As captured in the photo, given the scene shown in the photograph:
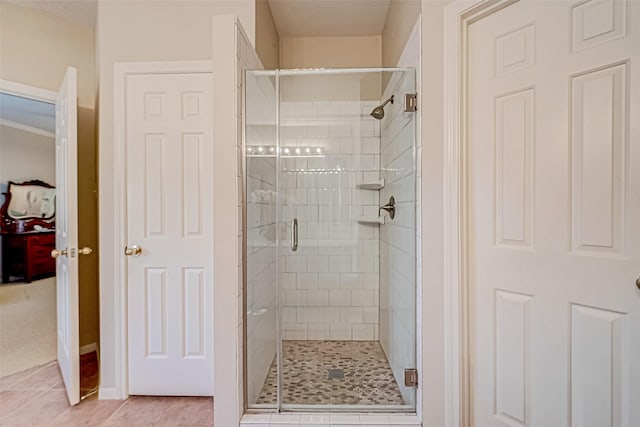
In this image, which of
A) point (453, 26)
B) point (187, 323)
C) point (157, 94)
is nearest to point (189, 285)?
point (187, 323)

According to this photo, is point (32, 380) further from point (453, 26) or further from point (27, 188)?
point (27, 188)

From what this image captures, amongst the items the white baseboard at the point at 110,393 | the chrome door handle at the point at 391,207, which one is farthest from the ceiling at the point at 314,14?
the white baseboard at the point at 110,393

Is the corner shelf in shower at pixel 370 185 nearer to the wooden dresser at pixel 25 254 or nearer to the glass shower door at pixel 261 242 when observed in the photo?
the glass shower door at pixel 261 242

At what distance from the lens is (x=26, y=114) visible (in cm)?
489

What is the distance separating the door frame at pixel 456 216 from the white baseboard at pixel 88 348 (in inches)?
103

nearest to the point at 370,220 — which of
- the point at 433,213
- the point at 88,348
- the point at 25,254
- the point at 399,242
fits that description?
the point at 399,242

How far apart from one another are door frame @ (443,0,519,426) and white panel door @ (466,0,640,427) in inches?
1.3

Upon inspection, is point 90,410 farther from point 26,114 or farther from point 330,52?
point 26,114

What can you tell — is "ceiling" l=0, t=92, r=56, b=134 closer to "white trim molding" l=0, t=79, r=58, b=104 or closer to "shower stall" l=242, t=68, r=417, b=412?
"white trim molding" l=0, t=79, r=58, b=104

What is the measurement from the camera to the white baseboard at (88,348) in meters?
2.73

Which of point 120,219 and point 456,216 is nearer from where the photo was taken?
point 456,216

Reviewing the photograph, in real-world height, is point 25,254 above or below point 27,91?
below

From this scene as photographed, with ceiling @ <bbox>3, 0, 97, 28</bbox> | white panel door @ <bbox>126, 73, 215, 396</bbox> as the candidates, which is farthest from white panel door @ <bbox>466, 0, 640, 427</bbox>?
ceiling @ <bbox>3, 0, 97, 28</bbox>

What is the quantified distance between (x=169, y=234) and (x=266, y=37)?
5.01 feet
